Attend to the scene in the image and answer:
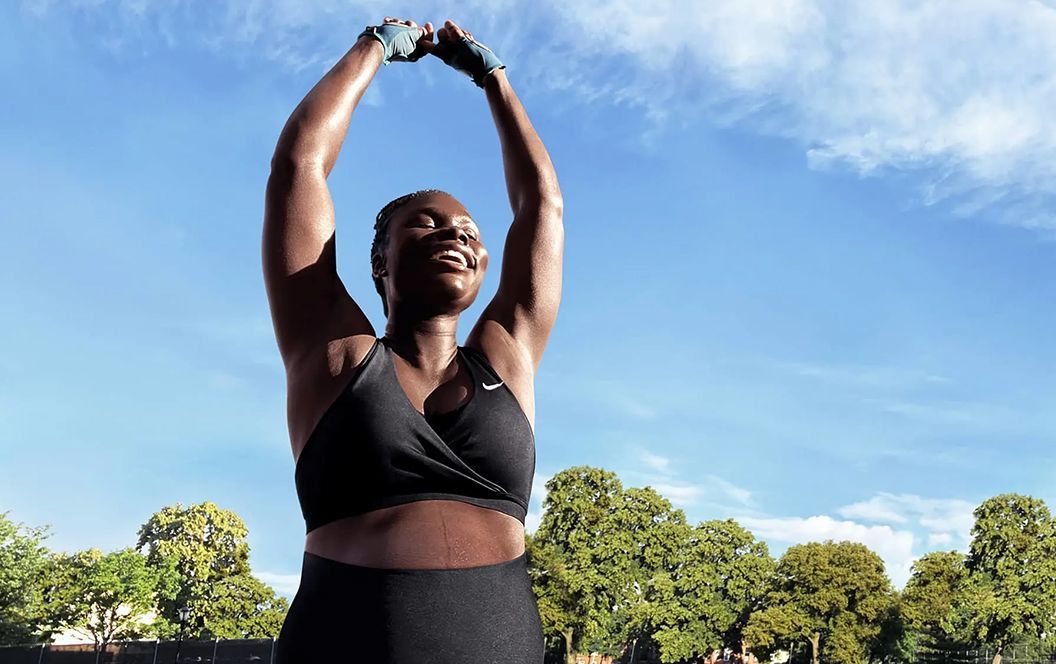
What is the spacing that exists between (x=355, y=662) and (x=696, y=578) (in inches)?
1713

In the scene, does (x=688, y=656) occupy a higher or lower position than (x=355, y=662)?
higher

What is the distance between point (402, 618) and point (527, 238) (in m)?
1.37

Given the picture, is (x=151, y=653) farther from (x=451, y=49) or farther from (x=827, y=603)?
(x=451, y=49)

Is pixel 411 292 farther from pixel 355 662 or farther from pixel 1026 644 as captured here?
pixel 1026 644

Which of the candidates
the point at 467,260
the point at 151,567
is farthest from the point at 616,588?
the point at 467,260

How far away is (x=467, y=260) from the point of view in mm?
3002

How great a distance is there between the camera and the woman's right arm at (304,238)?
2.85m

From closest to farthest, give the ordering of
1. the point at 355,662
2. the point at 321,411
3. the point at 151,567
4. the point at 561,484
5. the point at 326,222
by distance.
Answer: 1. the point at 355,662
2. the point at 321,411
3. the point at 326,222
4. the point at 151,567
5. the point at 561,484

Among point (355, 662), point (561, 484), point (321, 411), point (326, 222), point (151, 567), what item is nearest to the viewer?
point (355, 662)

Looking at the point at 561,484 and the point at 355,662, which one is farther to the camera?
the point at 561,484

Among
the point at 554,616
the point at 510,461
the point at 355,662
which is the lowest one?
the point at 355,662

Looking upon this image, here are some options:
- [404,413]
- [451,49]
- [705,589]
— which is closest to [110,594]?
[705,589]

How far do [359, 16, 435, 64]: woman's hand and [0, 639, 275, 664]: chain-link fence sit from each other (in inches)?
1266

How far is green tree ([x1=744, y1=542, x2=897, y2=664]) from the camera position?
144 ft
